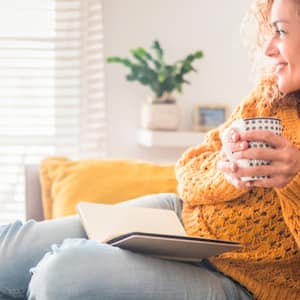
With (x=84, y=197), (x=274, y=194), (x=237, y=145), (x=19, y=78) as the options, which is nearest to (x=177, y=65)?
(x=19, y=78)

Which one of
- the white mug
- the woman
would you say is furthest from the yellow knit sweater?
the white mug

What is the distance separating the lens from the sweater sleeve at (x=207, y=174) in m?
1.32

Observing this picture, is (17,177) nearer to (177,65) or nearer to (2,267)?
(177,65)

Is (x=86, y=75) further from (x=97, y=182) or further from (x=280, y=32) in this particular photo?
(x=280, y=32)

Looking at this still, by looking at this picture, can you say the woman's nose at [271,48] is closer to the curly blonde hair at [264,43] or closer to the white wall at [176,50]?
the curly blonde hair at [264,43]

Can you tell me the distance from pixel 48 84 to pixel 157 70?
0.47 metres

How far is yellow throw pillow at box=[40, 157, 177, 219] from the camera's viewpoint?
1838mm

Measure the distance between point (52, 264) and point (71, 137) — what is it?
5.55ft

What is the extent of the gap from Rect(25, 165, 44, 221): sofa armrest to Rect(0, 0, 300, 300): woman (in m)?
0.46

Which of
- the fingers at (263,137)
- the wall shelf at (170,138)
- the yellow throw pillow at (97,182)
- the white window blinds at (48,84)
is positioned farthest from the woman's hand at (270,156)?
the white window blinds at (48,84)

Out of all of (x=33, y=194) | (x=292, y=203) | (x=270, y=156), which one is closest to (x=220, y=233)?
(x=292, y=203)

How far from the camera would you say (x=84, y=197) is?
1844 mm

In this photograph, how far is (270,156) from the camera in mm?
1025

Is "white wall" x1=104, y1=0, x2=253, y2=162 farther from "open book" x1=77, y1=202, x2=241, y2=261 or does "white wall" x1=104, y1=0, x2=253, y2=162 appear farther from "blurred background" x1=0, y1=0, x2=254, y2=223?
"open book" x1=77, y1=202, x2=241, y2=261
